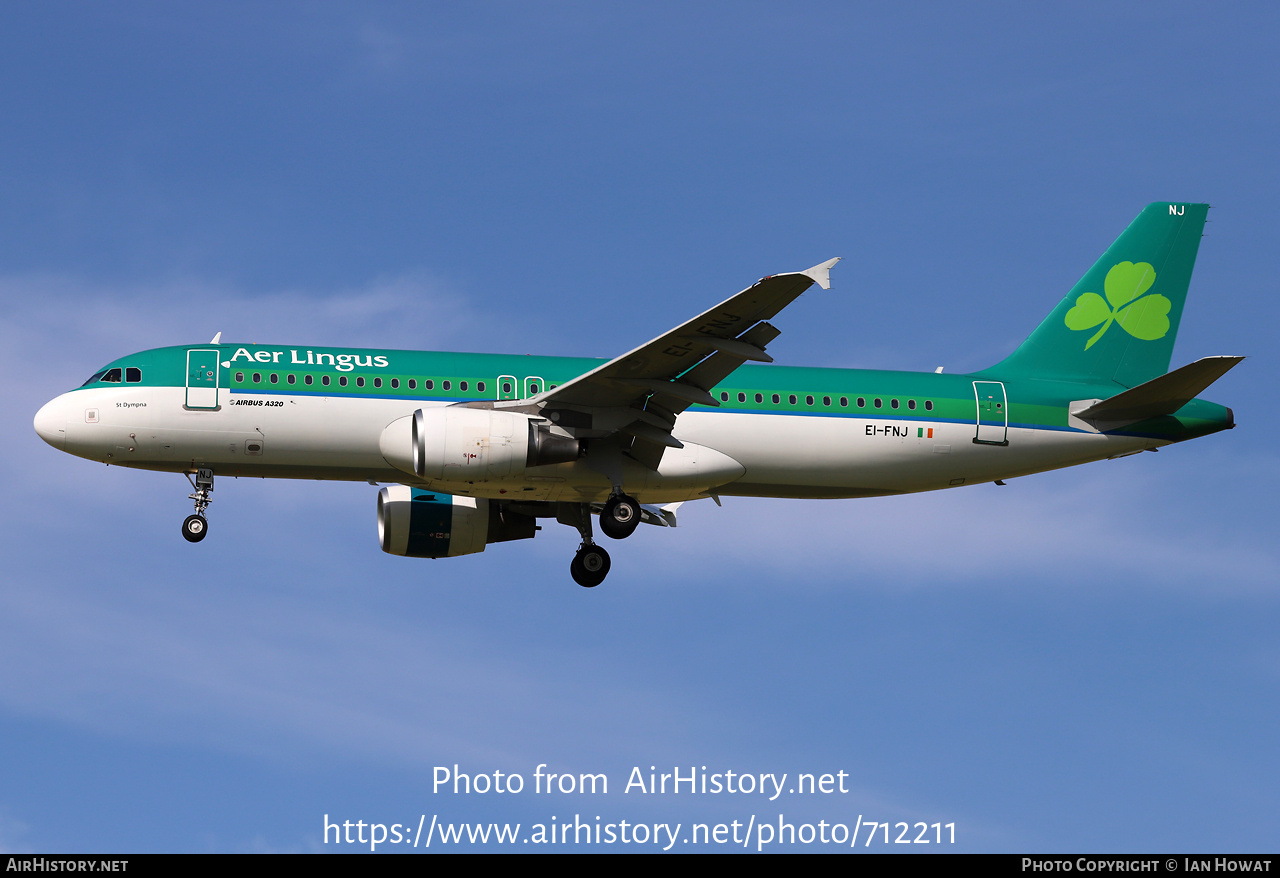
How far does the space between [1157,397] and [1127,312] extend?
4.22m

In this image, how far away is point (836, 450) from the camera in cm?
3359

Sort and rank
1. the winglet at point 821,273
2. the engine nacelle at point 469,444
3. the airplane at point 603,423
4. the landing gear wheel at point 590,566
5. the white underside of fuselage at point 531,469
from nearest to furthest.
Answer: the winglet at point 821,273, the engine nacelle at point 469,444, the airplane at point 603,423, the white underside of fuselage at point 531,469, the landing gear wheel at point 590,566

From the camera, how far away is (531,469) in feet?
102

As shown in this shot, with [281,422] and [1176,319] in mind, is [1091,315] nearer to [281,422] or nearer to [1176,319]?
[1176,319]

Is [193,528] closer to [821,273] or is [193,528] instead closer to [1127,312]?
[821,273]

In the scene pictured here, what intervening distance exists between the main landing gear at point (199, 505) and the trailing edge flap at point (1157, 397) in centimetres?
1961

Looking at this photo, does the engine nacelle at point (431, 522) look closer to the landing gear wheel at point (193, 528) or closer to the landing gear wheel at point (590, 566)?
the landing gear wheel at point (590, 566)

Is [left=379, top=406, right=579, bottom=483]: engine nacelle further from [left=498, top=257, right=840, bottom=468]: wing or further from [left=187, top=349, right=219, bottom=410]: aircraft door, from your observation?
[left=187, top=349, right=219, bottom=410]: aircraft door

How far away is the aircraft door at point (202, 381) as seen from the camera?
31.6 meters

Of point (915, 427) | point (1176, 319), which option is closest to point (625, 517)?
point (915, 427)

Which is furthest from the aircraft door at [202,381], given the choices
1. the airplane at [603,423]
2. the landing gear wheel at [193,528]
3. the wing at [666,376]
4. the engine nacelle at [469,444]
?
the wing at [666,376]

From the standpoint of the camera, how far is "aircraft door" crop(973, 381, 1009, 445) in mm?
34625

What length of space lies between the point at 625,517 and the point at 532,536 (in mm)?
5005

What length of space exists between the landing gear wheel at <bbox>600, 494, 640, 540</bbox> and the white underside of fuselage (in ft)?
1.29
